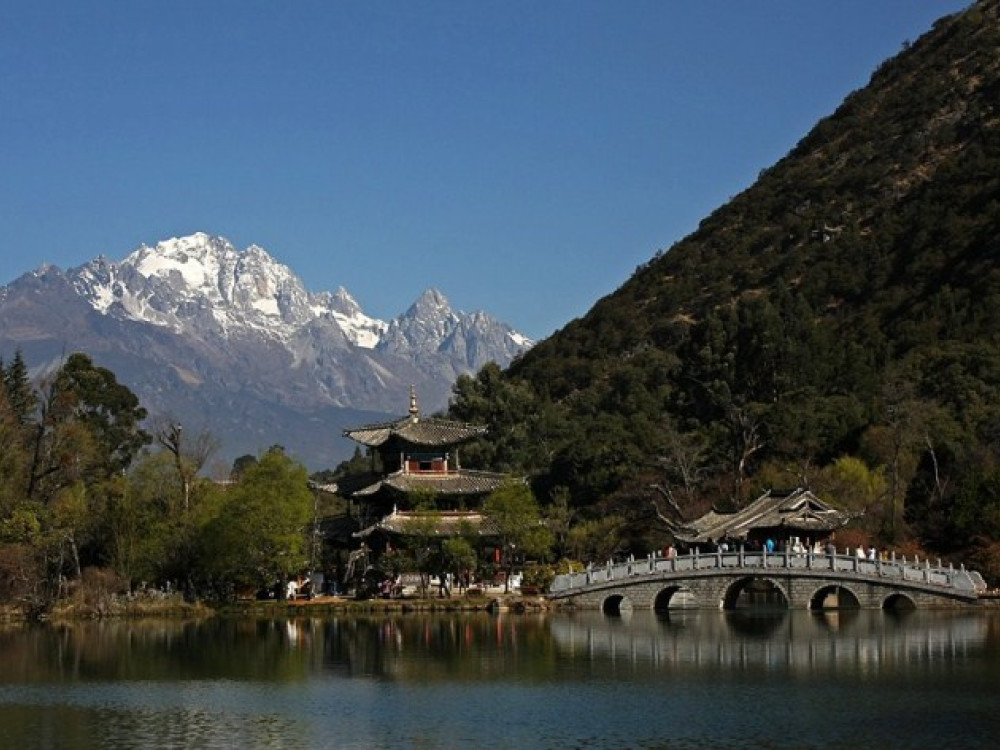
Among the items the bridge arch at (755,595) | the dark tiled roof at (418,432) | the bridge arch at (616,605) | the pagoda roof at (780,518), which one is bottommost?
the bridge arch at (616,605)

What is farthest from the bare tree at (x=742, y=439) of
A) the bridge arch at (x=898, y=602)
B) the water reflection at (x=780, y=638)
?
the water reflection at (x=780, y=638)

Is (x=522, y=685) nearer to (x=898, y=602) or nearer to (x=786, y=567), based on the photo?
(x=786, y=567)

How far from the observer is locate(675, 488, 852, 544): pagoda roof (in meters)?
77.5

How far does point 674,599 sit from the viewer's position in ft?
269

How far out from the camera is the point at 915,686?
43.9m

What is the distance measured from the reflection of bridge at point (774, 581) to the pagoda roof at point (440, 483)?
1279 cm

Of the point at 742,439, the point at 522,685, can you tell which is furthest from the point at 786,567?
the point at 742,439

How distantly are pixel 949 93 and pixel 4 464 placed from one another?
12338cm

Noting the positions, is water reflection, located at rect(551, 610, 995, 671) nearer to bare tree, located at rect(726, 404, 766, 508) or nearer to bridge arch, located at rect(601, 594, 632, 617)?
bridge arch, located at rect(601, 594, 632, 617)

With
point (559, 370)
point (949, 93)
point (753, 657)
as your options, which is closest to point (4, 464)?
point (753, 657)

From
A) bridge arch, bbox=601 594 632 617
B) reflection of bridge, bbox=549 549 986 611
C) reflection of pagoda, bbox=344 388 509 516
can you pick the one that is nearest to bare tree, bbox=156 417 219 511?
reflection of pagoda, bbox=344 388 509 516

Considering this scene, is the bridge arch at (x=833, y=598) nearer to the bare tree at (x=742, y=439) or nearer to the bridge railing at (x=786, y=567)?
the bridge railing at (x=786, y=567)

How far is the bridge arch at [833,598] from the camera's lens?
7162 cm

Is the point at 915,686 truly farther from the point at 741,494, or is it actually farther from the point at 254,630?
the point at 741,494
